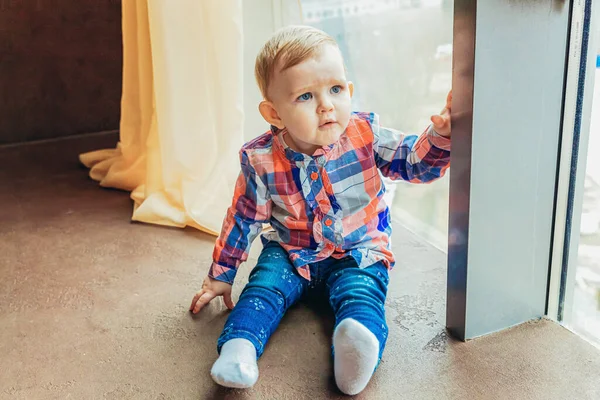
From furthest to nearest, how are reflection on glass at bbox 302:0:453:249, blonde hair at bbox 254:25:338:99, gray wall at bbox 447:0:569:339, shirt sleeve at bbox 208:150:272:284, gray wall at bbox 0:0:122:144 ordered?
gray wall at bbox 0:0:122:144
reflection on glass at bbox 302:0:453:249
shirt sleeve at bbox 208:150:272:284
blonde hair at bbox 254:25:338:99
gray wall at bbox 447:0:569:339

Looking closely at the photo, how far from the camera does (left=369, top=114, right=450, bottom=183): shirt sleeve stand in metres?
0.87

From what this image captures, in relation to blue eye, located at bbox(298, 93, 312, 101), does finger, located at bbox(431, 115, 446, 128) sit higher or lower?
lower

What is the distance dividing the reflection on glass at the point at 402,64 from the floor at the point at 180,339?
9.1 inches

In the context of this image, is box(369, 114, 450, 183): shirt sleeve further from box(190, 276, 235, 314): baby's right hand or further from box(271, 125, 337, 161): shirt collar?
box(190, 276, 235, 314): baby's right hand

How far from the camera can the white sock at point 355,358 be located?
2.52ft

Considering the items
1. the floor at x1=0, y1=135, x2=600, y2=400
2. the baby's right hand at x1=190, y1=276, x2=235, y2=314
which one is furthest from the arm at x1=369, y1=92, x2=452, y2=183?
the baby's right hand at x1=190, y1=276, x2=235, y2=314

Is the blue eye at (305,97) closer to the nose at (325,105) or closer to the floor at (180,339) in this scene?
the nose at (325,105)

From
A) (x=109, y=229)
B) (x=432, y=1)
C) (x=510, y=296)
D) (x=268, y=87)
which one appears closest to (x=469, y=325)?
(x=510, y=296)

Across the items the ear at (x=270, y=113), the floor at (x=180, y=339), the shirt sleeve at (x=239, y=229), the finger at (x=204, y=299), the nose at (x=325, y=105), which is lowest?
the floor at (x=180, y=339)

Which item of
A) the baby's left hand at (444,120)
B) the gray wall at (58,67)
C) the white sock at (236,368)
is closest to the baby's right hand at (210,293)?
the white sock at (236,368)

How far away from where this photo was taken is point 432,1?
4.04 ft

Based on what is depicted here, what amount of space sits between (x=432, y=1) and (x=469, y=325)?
2.29 feet

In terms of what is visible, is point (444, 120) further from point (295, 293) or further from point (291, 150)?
point (295, 293)

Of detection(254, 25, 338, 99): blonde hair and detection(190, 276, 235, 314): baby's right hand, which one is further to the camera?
detection(190, 276, 235, 314): baby's right hand
